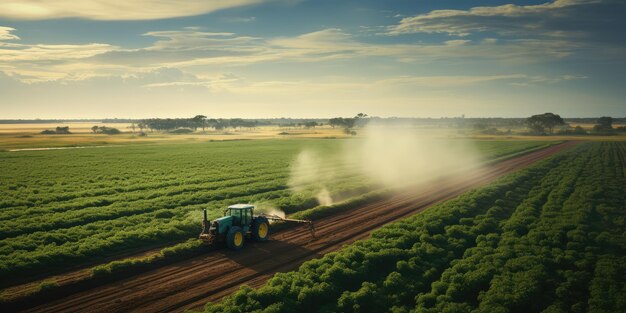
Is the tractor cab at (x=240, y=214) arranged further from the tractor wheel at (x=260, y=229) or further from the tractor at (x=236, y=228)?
the tractor wheel at (x=260, y=229)

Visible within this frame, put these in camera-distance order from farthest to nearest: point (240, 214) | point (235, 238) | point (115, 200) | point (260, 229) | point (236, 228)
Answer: point (115, 200)
point (260, 229)
point (240, 214)
point (236, 228)
point (235, 238)

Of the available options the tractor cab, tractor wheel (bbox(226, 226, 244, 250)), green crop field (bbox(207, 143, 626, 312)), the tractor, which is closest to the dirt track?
tractor wheel (bbox(226, 226, 244, 250))

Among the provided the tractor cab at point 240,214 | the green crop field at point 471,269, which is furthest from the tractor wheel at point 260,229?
the green crop field at point 471,269

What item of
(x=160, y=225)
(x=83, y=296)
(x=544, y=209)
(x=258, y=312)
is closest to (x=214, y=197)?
(x=160, y=225)

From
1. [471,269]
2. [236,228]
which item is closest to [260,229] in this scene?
[236,228]

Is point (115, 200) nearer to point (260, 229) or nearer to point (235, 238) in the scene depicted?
point (260, 229)

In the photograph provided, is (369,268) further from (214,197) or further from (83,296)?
(214,197)

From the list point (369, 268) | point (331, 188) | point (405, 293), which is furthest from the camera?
point (331, 188)
